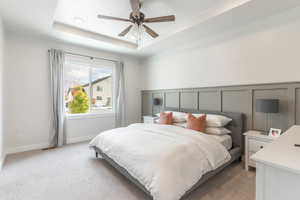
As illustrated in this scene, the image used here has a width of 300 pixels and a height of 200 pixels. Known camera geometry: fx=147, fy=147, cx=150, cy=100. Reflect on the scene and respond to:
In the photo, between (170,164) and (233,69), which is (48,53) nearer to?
(170,164)

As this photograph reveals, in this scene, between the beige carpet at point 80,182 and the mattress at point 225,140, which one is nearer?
the beige carpet at point 80,182

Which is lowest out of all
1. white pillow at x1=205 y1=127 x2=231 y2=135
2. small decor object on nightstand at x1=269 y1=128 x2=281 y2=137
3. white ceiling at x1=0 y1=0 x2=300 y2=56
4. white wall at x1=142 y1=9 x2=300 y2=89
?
white pillow at x1=205 y1=127 x2=231 y2=135

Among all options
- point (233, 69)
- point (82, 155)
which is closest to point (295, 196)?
point (233, 69)

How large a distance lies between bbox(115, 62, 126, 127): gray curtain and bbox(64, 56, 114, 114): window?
244mm

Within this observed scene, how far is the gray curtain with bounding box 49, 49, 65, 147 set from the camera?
3772 millimetres

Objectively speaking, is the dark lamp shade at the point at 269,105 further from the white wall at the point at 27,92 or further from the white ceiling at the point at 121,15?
the white wall at the point at 27,92

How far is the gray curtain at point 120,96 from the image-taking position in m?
4.97

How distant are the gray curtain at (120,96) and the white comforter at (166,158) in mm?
2309

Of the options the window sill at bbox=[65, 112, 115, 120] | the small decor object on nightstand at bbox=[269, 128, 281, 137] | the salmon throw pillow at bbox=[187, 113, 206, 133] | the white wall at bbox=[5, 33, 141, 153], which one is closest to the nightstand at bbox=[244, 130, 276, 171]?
the small decor object on nightstand at bbox=[269, 128, 281, 137]

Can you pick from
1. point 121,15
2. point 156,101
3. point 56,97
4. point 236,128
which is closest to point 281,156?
point 236,128

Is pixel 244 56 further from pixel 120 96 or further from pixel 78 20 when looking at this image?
pixel 120 96

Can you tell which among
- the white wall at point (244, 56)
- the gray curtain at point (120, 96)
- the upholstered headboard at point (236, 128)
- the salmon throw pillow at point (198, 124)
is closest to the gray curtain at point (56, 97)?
the gray curtain at point (120, 96)

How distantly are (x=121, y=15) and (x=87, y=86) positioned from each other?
2542 mm

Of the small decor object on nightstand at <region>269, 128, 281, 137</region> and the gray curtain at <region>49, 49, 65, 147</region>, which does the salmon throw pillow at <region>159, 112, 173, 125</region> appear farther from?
the gray curtain at <region>49, 49, 65, 147</region>
